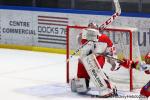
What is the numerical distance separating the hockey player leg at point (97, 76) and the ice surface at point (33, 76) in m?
0.23

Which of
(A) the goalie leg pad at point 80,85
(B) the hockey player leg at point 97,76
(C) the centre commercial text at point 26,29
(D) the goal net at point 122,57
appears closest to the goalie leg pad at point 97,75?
(B) the hockey player leg at point 97,76

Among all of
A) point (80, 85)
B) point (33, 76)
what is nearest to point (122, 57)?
point (80, 85)

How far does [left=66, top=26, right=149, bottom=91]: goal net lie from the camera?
763 cm

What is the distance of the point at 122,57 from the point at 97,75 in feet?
2.18

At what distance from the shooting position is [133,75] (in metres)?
7.66

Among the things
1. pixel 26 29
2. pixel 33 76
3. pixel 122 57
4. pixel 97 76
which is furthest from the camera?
pixel 26 29

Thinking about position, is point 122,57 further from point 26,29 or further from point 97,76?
point 26,29

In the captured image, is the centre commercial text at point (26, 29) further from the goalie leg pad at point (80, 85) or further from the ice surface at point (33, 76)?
the goalie leg pad at point (80, 85)

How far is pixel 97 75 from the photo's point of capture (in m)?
7.17

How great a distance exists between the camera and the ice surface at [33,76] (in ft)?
24.0

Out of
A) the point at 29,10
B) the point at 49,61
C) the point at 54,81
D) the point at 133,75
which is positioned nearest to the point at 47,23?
the point at 29,10

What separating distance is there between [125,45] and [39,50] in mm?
3669

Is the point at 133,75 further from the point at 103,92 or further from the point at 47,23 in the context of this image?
the point at 47,23

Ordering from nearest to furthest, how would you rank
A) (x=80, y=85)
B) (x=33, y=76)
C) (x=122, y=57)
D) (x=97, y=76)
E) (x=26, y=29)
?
1. (x=97, y=76)
2. (x=80, y=85)
3. (x=122, y=57)
4. (x=33, y=76)
5. (x=26, y=29)
